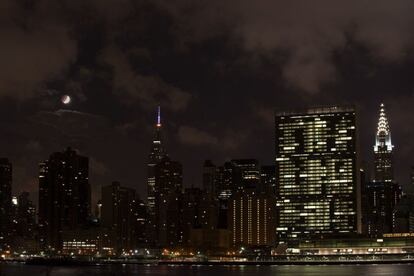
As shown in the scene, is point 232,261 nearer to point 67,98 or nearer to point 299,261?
point 299,261

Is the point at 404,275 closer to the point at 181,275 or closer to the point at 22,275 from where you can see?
the point at 181,275

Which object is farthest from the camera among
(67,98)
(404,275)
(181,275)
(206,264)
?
(206,264)

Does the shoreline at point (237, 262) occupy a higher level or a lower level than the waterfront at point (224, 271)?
lower

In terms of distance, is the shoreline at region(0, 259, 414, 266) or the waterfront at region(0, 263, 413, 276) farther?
the shoreline at region(0, 259, 414, 266)

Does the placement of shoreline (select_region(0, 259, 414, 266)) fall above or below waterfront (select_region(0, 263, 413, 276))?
below

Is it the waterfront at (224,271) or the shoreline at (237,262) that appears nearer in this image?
the waterfront at (224,271)

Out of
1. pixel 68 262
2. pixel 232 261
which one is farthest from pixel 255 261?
pixel 68 262

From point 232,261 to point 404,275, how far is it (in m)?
80.0

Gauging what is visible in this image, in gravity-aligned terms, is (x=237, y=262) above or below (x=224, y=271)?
below

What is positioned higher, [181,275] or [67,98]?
[67,98]

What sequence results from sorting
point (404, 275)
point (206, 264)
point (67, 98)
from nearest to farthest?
point (67, 98) → point (404, 275) → point (206, 264)

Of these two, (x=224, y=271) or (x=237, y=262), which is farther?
(x=237, y=262)

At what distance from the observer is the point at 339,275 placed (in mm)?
119188

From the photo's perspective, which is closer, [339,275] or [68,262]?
[339,275]
